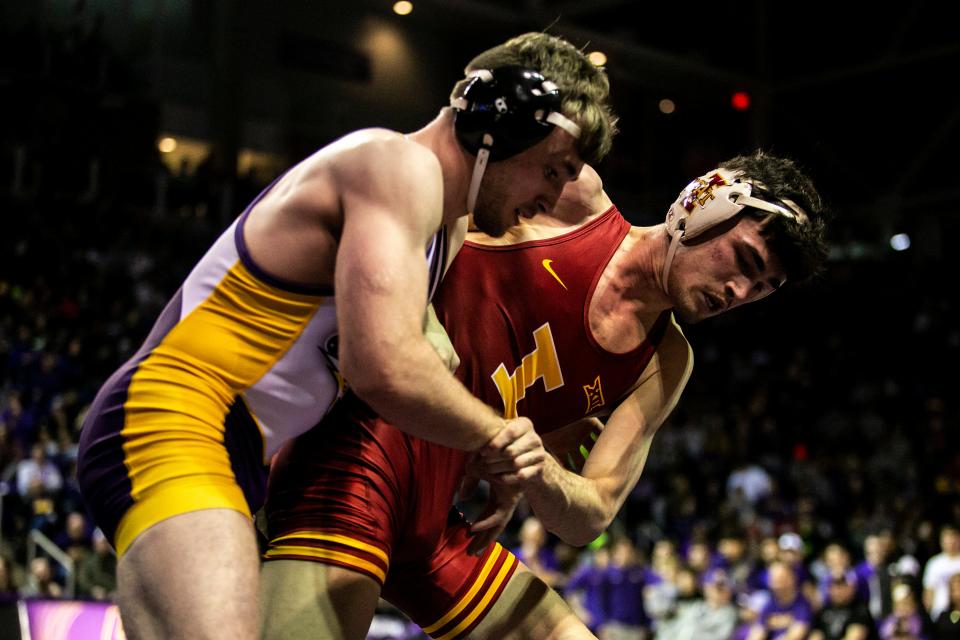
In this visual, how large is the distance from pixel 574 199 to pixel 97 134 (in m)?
14.5

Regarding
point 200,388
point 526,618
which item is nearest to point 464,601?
point 526,618

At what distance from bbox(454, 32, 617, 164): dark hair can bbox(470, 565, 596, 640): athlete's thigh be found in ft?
4.10

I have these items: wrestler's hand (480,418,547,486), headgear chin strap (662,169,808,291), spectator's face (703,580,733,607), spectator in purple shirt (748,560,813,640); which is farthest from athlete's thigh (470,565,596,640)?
spectator's face (703,580,733,607)

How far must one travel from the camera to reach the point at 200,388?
2.41 m

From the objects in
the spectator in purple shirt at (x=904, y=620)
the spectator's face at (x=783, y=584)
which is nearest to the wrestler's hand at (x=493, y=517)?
the spectator in purple shirt at (x=904, y=620)

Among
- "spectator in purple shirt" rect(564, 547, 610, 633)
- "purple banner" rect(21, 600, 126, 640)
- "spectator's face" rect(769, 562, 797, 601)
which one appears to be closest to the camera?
"purple banner" rect(21, 600, 126, 640)

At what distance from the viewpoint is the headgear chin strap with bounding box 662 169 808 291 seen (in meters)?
3.05

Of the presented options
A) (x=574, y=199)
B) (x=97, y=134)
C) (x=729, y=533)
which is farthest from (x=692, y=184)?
(x=97, y=134)

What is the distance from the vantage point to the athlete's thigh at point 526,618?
3.12 metres

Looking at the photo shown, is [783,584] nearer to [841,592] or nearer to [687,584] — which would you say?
[841,592]

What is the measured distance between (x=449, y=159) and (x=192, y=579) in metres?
1.02

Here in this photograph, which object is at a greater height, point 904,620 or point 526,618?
point 526,618

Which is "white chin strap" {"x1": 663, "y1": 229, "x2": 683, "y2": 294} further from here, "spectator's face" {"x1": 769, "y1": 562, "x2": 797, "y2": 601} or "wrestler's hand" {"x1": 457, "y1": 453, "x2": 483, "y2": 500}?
"spectator's face" {"x1": 769, "y1": 562, "x2": 797, "y2": 601}

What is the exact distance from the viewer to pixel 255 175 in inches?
683
